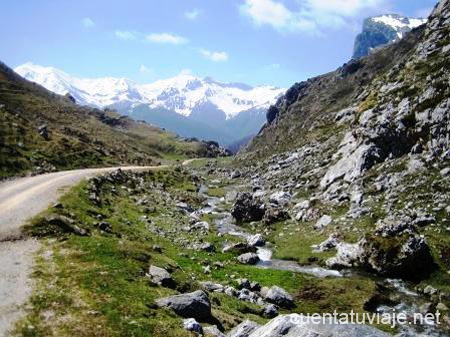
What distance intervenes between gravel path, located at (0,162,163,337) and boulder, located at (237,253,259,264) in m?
21.8

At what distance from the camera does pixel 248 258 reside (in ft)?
173

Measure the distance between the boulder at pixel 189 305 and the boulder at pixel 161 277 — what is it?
4252 millimetres

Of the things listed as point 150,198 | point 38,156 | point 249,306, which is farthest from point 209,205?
point 249,306

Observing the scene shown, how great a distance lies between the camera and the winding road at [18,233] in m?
28.2

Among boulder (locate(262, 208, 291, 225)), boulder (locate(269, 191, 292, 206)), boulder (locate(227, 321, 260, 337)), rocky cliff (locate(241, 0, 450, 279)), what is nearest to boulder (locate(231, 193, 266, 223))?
boulder (locate(262, 208, 291, 225))

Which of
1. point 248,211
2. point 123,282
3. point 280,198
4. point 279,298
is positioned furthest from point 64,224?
point 280,198

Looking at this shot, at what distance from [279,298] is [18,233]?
926 inches

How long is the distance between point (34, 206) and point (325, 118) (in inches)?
5379

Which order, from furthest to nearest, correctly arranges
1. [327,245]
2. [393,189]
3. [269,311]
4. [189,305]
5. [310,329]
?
[393,189]
[327,245]
[269,311]
[189,305]
[310,329]

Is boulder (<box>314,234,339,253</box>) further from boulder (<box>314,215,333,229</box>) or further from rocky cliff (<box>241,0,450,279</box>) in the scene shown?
boulder (<box>314,215,333,229</box>)

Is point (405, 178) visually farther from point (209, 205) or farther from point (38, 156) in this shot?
point (38, 156)

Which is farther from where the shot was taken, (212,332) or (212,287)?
(212,287)

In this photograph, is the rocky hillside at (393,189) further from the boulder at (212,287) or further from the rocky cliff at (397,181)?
the boulder at (212,287)

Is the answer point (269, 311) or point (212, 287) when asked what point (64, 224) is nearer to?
point (212, 287)
